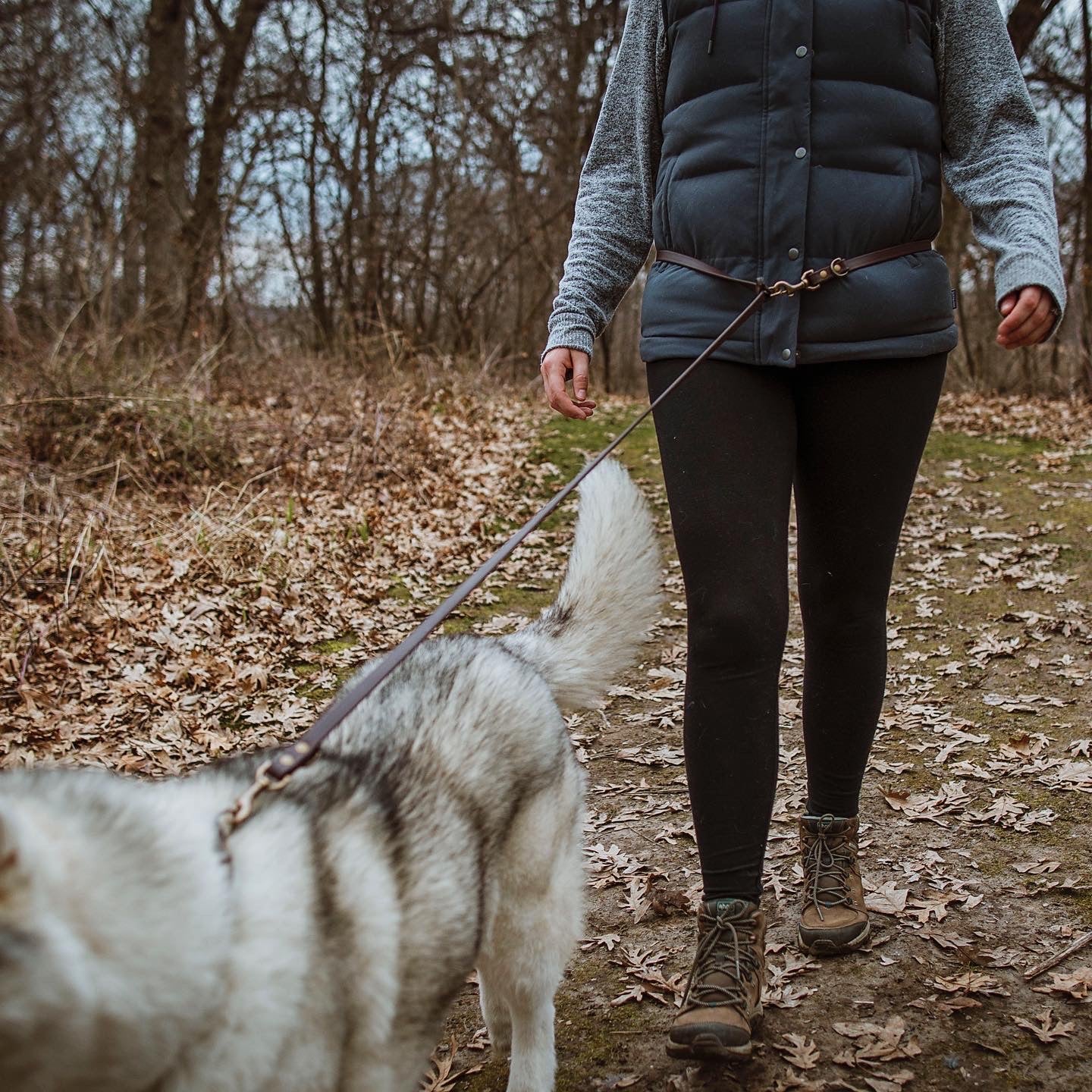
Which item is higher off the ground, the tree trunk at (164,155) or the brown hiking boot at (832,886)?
the tree trunk at (164,155)

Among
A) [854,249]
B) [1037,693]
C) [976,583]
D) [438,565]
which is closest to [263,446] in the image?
[438,565]

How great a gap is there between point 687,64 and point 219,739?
309cm

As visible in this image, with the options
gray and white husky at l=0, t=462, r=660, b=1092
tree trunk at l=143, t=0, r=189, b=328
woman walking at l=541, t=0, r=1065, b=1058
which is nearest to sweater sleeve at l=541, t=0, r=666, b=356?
woman walking at l=541, t=0, r=1065, b=1058

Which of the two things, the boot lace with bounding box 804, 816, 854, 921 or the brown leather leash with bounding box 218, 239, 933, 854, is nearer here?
the brown leather leash with bounding box 218, 239, 933, 854

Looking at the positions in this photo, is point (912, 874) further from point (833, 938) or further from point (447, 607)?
point (447, 607)

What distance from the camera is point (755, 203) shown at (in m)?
2.16

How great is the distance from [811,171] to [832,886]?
5.75 feet

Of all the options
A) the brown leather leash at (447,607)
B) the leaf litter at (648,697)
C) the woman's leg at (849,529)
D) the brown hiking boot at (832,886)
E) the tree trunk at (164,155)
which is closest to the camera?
the brown leather leash at (447,607)

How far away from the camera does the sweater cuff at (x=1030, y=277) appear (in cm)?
210

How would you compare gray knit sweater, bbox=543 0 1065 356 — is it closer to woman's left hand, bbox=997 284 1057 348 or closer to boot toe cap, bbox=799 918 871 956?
woman's left hand, bbox=997 284 1057 348

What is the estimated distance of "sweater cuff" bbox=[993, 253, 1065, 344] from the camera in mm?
2104

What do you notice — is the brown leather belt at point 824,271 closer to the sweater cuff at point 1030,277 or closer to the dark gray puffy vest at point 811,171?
the dark gray puffy vest at point 811,171

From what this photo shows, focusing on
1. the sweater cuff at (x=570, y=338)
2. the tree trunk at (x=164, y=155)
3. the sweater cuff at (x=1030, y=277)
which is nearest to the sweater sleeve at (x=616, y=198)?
the sweater cuff at (x=570, y=338)

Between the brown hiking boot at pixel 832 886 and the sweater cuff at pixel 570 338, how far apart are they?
135cm
